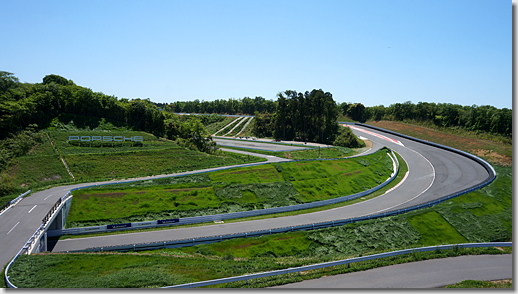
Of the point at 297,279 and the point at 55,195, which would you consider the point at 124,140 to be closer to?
the point at 55,195

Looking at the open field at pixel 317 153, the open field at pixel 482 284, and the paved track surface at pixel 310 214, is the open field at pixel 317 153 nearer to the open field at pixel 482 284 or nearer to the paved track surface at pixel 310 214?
the paved track surface at pixel 310 214

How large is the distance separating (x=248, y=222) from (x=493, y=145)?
228 ft

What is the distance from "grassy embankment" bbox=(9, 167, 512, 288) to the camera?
20484 millimetres

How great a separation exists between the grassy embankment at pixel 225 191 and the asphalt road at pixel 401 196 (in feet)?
15.1

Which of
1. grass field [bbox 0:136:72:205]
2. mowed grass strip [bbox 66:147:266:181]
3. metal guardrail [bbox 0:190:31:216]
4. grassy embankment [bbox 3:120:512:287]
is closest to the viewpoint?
grassy embankment [bbox 3:120:512:287]

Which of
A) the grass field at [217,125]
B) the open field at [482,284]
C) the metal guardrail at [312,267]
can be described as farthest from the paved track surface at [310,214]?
the grass field at [217,125]

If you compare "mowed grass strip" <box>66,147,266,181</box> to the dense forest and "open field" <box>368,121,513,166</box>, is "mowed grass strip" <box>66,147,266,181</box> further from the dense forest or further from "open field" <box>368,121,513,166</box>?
"open field" <box>368,121,513,166</box>

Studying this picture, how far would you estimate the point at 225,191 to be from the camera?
45.4 m

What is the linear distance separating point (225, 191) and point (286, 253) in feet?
59.9

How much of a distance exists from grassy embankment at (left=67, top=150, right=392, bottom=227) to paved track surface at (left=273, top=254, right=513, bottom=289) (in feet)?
70.7

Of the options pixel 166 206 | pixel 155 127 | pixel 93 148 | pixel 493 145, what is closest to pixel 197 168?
pixel 166 206

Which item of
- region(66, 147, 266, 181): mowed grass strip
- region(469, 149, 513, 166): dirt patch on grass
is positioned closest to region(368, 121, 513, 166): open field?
region(469, 149, 513, 166): dirt patch on grass

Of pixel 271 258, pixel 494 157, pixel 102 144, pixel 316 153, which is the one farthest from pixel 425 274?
pixel 494 157

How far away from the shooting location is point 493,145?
74312mm
